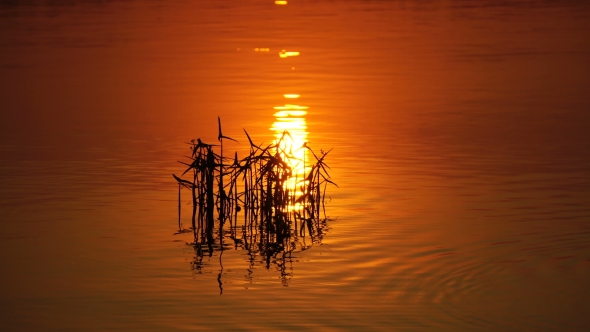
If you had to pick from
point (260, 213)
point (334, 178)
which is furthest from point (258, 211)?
point (334, 178)

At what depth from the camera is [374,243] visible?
13.2 m

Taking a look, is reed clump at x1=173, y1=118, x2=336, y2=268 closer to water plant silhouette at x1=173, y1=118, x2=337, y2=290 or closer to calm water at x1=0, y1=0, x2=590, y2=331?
water plant silhouette at x1=173, y1=118, x2=337, y2=290

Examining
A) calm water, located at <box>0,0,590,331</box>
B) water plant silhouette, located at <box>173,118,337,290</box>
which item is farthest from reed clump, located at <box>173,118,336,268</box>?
calm water, located at <box>0,0,590,331</box>

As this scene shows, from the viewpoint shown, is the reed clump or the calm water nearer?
the calm water

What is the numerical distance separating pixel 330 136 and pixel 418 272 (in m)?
9.39

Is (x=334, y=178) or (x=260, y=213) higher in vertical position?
(x=334, y=178)

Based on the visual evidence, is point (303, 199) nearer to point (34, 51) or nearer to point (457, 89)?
point (457, 89)

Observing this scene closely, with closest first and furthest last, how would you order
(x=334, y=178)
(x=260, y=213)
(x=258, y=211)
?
(x=260, y=213)
(x=258, y=211)
(x=334, y=178)

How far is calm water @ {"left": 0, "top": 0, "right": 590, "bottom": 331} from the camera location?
10.8 metres

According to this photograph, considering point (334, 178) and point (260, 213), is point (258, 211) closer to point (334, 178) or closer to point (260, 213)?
point (260, 213)

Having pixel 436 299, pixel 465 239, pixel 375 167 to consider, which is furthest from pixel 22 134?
pixel 436 299

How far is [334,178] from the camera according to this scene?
55.8 feet

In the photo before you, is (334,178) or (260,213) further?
(334,178)

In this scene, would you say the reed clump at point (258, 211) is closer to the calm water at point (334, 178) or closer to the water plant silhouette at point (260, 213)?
the water plant silhouette at point (260, 213)
